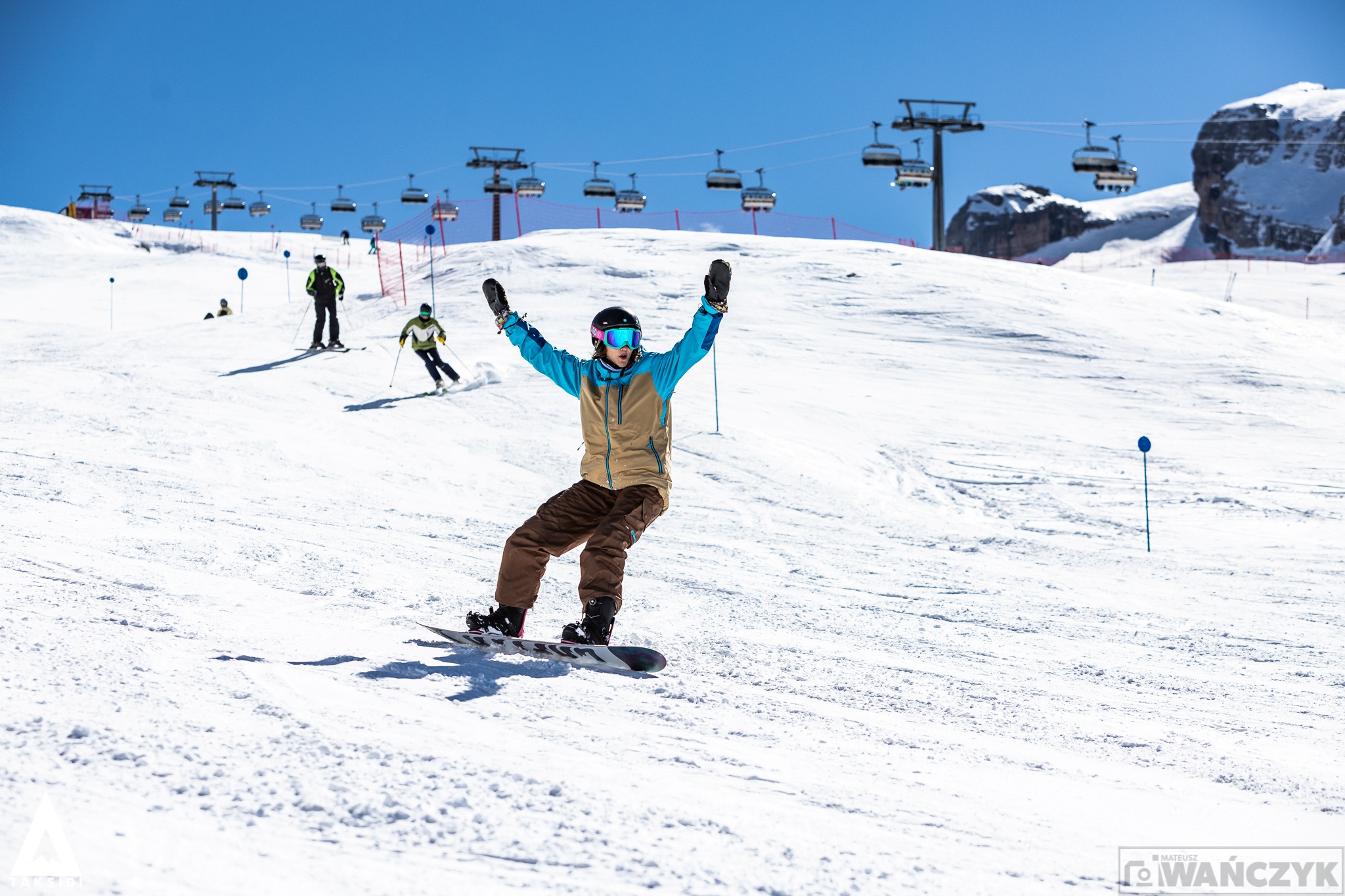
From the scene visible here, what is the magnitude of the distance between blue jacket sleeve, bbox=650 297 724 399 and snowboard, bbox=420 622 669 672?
116 centimetres

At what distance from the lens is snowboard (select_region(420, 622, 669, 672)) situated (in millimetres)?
4102

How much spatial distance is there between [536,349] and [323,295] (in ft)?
46.1

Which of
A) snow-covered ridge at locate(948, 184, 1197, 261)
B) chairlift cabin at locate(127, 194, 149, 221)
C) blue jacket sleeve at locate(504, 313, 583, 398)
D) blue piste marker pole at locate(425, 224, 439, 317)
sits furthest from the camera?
snow-covered ridge at locate(948, 184, 1197, 261)

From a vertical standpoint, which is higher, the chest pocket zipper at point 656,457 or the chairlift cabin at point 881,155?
the chairlift cabin at point 881,155

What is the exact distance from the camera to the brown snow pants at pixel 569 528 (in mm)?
4320

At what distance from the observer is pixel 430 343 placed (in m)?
14.0

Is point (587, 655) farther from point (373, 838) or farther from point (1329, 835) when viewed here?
point (1329, 835)

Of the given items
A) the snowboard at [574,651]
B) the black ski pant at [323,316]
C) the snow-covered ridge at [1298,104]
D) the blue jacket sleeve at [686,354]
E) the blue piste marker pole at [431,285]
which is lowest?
the snowboard at [574,651]

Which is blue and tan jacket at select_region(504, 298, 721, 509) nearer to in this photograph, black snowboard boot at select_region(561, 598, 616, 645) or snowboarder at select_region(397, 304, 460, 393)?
black snowboard boot at select_region(561, 598, 616, 645)

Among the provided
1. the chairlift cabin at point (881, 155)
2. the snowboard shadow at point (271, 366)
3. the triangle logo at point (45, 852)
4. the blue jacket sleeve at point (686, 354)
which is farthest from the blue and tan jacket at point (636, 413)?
the chairlift cabin at point (881, 155)

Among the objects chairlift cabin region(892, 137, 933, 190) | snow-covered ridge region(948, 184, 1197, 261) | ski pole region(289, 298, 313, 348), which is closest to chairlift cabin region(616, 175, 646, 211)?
chairlift cabin region(892, 137, 933, 190)

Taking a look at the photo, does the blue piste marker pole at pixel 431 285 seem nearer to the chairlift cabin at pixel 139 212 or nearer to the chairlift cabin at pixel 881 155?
the chairlift cabin at pixel 881 155

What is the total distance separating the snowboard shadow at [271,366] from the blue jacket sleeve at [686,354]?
12432 mm

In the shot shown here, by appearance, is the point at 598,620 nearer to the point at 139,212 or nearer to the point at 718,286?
the point at 718,286
